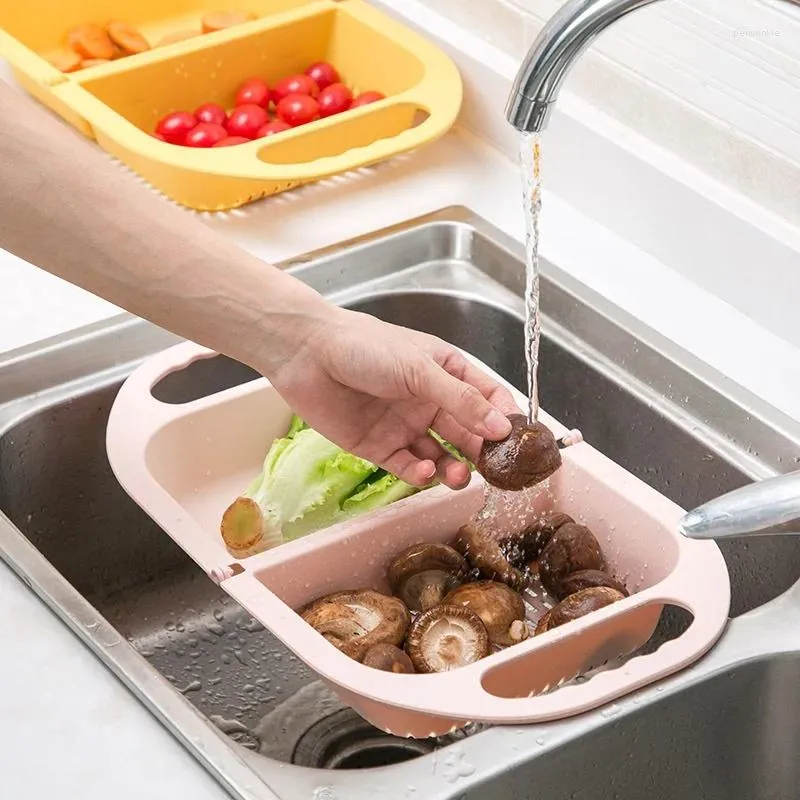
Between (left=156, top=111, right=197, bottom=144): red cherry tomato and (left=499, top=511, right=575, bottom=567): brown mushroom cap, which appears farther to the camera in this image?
(left=156, top=111, right=197, bottom=144): red cherry tomato

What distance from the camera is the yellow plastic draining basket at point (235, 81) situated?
1.53 metres

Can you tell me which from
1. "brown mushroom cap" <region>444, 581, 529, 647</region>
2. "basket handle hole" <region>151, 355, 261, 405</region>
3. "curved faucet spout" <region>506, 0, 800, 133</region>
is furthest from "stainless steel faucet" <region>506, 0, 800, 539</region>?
"basket handle hole" <region>151, 355, 261, 405</region>

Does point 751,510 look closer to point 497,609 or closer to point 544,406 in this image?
point 497,609

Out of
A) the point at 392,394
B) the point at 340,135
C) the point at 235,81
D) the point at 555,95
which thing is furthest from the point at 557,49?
the point at 235,81

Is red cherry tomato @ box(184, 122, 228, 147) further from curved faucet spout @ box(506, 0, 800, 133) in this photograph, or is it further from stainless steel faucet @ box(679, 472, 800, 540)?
stainless steel faucet @ box(679, 472, 800, 540)

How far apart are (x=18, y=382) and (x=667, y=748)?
0.64 metres

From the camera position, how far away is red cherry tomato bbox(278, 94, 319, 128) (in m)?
1.70

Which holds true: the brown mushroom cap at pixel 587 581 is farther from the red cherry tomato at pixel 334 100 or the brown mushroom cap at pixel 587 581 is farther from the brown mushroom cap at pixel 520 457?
the red cherry tomato at pixel 334 100

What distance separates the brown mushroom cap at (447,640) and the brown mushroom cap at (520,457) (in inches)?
4.3

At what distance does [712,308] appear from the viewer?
1413 millimetres

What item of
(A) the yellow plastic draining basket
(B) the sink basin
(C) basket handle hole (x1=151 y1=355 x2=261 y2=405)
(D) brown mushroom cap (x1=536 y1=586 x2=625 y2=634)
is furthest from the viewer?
(A) the yellow plastic draining basket

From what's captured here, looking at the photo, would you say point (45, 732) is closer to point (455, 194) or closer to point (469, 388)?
point (469, 388)

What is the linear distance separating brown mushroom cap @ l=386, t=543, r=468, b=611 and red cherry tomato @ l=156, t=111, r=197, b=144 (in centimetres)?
69

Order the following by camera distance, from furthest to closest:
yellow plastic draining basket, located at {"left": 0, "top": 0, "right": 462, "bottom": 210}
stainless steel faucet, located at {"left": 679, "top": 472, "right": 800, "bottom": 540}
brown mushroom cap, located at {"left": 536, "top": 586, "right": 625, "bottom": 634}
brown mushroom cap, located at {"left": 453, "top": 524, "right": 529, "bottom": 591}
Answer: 1. yellow plastic draining basket, located at {"left": 0, "top": 0, "right": 462, "bottom": 210}
2. brown mushroom cap, located at {"left": 453, "top": 524, "right": 529, "bottom": 591}
3. brown mushroom cap, located at {"left": 536, "top": 586, "right": 625, "bottom": 634}
4. stainless steel faucet, located at {"left": 679, "top": 472, "right": 800, "bottom": 540}
